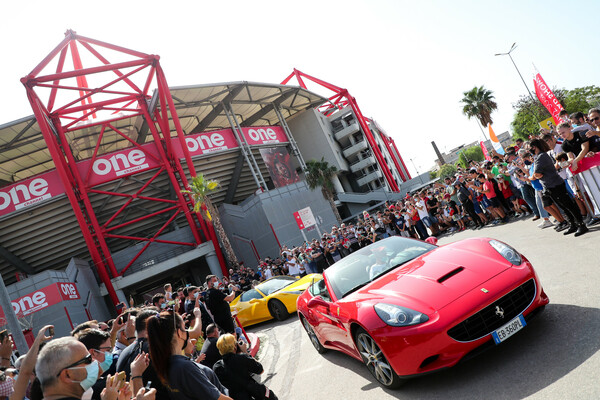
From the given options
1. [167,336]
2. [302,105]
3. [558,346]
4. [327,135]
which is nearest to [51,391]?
[167,336]

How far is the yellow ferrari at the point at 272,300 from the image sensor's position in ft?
36.6

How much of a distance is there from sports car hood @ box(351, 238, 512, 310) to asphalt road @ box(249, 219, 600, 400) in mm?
724

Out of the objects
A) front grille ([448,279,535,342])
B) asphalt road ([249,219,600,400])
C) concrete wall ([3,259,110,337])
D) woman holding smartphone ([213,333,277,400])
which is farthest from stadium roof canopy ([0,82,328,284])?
front grille ([448,279,535,342])

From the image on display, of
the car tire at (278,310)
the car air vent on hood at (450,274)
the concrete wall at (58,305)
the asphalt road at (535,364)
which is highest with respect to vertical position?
the concrete wall at (58,305)

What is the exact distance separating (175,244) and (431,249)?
98.8ft

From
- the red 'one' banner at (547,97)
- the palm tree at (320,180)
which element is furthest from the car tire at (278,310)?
the palm tree at (320,180)

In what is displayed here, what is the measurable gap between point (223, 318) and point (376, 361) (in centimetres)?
419

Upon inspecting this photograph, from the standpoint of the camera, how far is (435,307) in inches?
155

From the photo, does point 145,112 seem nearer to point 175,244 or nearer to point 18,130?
point 18,130

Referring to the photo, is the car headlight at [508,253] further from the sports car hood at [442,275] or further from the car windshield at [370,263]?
the car windshield at [370,263]

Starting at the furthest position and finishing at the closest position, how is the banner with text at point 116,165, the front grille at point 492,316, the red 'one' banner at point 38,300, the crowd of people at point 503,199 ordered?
1. the banner with text at point 116,165
2. the red 'one' banner at point 38,300
3. the crowd of people at point 503,199
4. the front grille at point 492,316

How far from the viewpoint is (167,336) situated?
2.96 metres

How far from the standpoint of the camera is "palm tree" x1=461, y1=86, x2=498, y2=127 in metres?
51.7

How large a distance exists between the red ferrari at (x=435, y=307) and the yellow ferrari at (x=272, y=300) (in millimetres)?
6015
